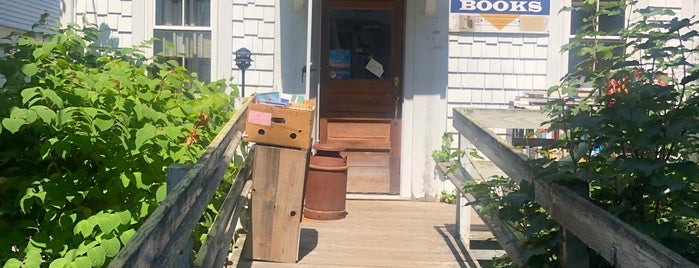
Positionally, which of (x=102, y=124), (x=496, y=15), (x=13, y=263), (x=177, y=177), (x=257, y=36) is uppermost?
(x=496, y=15)

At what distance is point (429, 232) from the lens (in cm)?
609

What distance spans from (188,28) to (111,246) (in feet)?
14.1

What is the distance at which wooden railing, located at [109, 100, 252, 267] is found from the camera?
2.06m

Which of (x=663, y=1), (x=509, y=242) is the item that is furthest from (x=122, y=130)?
(x=663, y=1)

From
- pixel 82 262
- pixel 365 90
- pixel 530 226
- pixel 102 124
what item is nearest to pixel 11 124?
pixel 102 124

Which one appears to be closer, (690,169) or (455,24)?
(690,169)

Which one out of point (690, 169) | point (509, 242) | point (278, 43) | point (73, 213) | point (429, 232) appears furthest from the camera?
point (278, 43)

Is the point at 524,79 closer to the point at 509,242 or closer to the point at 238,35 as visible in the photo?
the point at 238,35

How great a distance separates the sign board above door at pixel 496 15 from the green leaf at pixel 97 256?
4.73 m

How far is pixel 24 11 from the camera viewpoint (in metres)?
8.41

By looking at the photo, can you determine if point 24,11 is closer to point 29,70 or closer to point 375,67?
point 375,67

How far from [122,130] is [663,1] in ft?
18.8

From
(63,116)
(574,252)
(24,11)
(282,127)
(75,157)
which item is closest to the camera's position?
(574,252)

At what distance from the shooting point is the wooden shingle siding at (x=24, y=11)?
8051 mm
